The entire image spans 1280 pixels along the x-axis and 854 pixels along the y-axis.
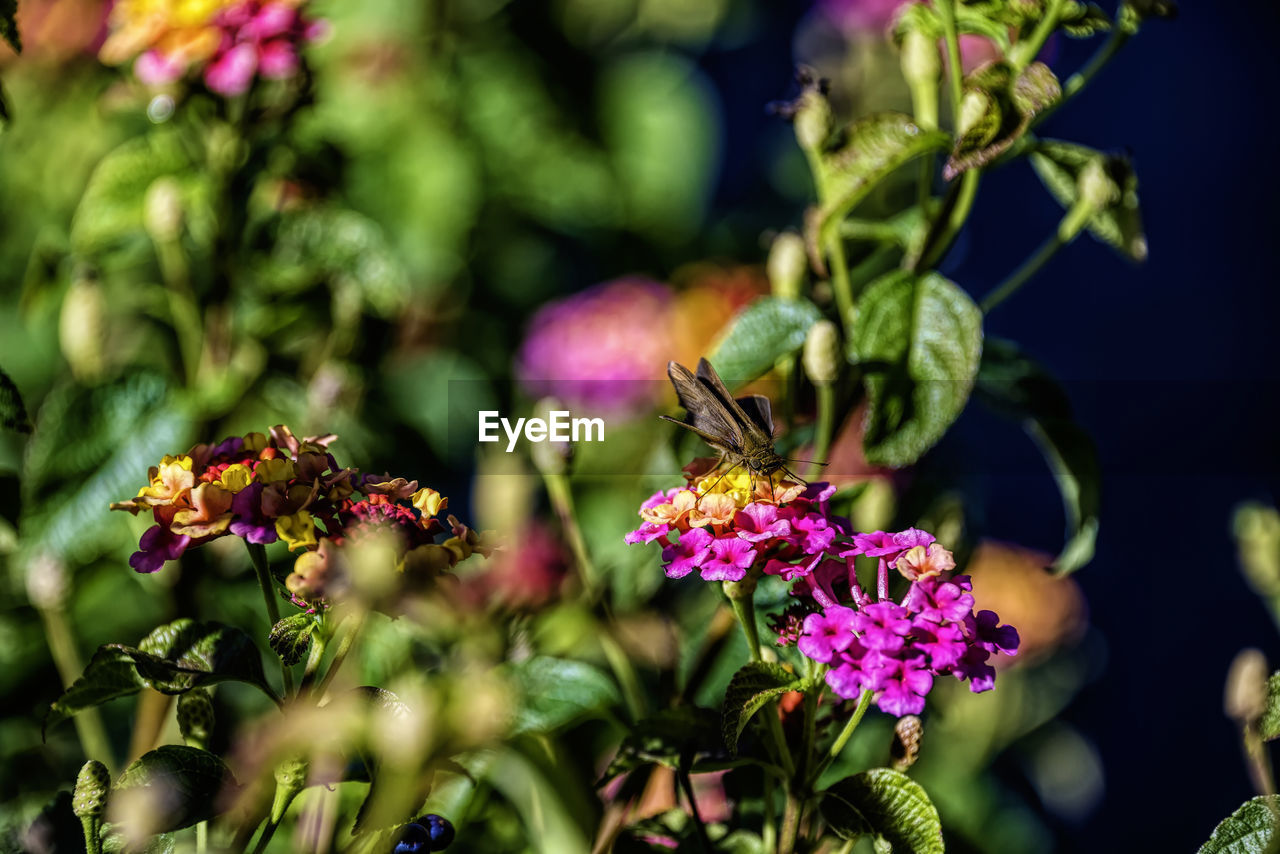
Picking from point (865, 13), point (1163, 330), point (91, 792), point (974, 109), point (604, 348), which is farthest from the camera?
point (1163, 330)

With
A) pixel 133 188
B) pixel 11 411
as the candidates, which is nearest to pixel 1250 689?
pixel 11 411

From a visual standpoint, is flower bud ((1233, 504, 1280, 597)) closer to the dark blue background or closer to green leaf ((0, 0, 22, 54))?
green leaf ((0, 0, 22, 54))

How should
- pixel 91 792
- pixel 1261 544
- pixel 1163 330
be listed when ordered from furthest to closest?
pixel 1163 330 < pixel 1261 544 < pixel 91 792

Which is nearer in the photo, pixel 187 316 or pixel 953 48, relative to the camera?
pixel 953 48

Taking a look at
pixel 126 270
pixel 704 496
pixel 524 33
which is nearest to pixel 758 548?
pixel 704 496

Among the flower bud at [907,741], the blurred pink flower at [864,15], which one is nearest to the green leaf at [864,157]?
the flower bud at [907,741]

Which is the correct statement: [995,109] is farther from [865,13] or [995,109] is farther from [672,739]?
[865,13]

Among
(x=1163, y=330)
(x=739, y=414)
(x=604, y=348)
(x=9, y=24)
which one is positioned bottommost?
(x=1163, y=330)

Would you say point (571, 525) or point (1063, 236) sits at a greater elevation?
point (1063, 236)
